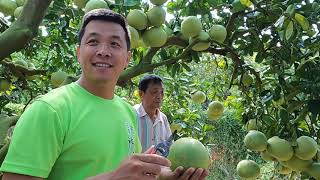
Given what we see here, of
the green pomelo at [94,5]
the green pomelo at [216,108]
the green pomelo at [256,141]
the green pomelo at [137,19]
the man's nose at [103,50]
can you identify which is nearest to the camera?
the man's nose at [103,50]

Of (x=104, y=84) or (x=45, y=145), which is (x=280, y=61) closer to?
(x=104, y=84)

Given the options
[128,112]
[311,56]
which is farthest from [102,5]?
[311,56]

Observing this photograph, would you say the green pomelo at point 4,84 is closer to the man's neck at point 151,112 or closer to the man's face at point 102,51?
the man's neck at point 151,112

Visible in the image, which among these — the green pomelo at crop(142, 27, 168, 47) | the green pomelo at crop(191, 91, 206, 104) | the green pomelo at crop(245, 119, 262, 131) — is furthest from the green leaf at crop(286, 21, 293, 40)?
the green pomelo at crop(191, 91, 206, 104)

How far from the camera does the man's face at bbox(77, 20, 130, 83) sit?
1248 millimetres

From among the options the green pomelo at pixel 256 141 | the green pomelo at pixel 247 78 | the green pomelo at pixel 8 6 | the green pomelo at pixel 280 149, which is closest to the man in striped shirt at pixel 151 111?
the green pomelo at pixel 247 78

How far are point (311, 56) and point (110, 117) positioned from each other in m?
1.27

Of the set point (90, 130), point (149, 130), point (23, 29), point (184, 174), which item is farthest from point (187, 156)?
point (149, 130)

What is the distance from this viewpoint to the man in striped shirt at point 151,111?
9.68ft

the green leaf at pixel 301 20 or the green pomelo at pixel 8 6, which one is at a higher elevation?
the green pomelo at pixel 8 6

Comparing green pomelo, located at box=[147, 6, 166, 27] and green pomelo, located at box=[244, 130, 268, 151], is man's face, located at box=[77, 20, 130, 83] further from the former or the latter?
green pomelo, located at box=[244, 130, 268, 151]

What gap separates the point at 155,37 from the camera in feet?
6.68

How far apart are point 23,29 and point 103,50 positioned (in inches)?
15.2

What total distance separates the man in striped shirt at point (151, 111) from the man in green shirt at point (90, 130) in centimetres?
151
